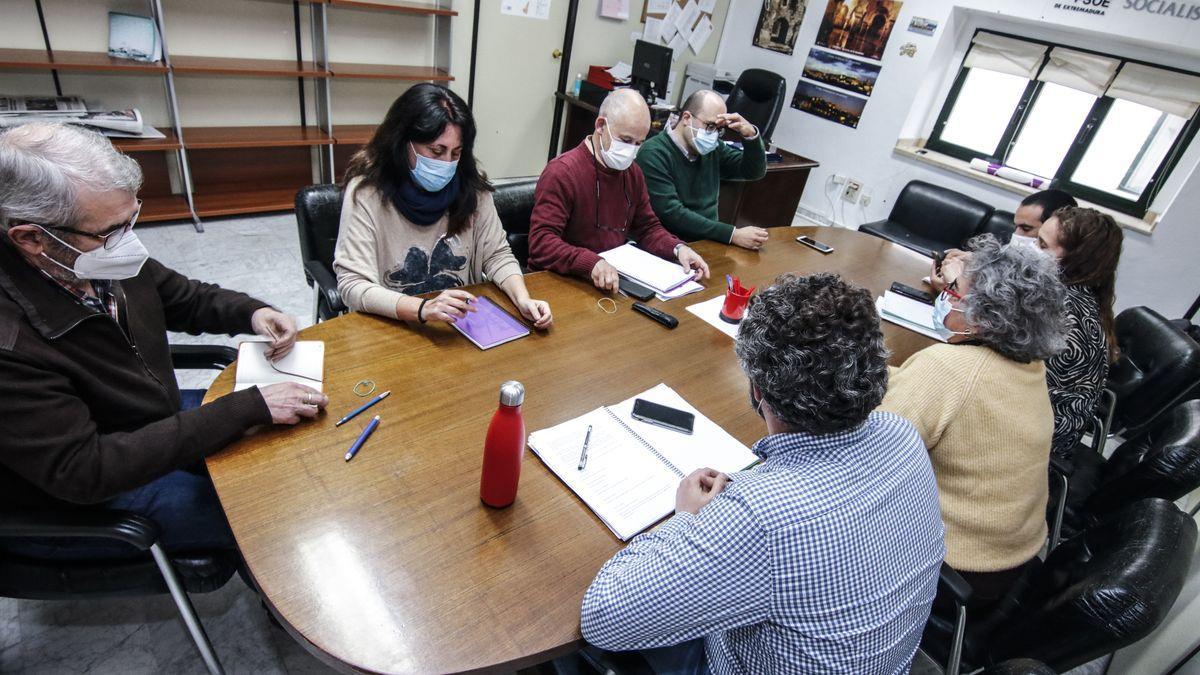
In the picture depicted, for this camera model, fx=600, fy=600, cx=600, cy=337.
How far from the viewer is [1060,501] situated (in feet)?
5.49

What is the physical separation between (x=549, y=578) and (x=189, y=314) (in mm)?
1157

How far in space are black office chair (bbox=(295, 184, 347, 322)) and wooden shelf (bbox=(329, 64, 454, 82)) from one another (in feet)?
7.12

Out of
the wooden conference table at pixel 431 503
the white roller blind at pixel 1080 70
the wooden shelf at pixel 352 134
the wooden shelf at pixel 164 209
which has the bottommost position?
the wooden shelf at pixel 164 209

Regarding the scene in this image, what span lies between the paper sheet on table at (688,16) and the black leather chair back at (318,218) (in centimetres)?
428

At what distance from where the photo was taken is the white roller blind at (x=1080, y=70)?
12.6ft

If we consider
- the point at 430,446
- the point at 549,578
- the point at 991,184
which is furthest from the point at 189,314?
the point at 991,184

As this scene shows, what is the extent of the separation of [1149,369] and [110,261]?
2.92 meters

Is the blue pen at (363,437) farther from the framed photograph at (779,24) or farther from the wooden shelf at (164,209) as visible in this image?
the framed photograph at (779,24)

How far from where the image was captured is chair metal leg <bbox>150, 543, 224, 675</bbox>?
1.10 meters

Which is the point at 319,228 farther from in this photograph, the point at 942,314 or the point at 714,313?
the point at 942,314

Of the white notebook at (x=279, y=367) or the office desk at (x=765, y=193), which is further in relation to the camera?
the office desk at (x=765, y=193)

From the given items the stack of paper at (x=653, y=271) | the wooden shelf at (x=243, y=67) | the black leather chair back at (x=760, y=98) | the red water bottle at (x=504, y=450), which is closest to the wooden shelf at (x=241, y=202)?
the wooden shelf at (x=243, y=67)

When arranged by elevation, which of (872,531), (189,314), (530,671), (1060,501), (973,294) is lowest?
(530,671)

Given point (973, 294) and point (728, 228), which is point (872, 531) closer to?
point (973, 294)
